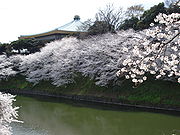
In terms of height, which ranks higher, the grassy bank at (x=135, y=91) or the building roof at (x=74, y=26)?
the building roof at (x=74, y=26)

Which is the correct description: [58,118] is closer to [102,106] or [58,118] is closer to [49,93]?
[102,106]

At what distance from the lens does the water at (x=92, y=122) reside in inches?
308

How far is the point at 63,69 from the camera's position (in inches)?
559

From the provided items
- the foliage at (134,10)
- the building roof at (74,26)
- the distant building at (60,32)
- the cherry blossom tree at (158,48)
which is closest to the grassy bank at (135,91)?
the cherry blossom tree at (158,48)

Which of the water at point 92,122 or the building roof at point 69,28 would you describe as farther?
the building roof at point 69,28

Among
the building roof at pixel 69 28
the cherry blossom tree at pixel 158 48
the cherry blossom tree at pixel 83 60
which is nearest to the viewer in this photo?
the cherry blossom tree at pixel 158 48

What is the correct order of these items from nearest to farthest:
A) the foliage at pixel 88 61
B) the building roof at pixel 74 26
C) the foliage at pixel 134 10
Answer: the foliage at pixel 88 61 < the foliage at pixel 134 10 < the building roof at pixel 74 26

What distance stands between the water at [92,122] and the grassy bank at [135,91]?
1.05 meters

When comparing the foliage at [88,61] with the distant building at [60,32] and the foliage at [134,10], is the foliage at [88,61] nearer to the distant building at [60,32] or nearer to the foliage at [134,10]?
the distant building at [60,32]

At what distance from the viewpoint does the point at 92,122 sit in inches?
366

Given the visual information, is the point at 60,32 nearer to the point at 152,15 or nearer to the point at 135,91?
the point at 152,15

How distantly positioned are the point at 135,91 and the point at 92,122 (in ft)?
10.4

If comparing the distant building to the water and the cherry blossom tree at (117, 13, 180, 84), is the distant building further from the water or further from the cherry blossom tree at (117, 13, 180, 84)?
the cherry blossom tree at (117, 13, 180, 84)

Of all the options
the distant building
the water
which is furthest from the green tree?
the distant building
